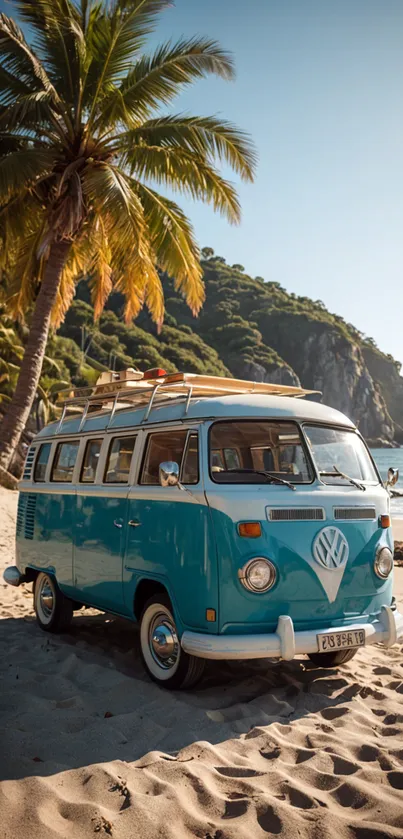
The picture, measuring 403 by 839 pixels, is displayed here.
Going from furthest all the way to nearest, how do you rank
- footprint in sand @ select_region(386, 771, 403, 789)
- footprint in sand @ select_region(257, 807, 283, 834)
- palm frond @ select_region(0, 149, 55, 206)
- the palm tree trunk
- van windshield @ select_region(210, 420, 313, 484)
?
the palm tree trunk, palm frond @ select_region(0, 149, 55, 206), van windshield @ select_region(210, 420, 313, 484), footprint in sand @ select_region(386, 771, 403, 789), footprint in sand @ select_region(257, 807, 283, 834)

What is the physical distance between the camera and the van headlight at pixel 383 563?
548 centimetres

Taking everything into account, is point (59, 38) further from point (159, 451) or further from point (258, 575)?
point (258, 575)

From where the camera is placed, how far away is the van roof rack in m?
6.10

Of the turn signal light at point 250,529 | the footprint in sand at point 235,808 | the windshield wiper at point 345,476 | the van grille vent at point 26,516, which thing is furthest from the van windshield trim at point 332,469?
the van grille vent at point 26,516

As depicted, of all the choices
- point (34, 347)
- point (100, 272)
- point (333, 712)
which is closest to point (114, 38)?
point (100, 272)

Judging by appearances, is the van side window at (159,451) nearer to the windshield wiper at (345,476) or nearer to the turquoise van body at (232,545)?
the turquoise van body at (232,545)

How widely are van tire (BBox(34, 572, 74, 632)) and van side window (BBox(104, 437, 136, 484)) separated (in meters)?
1.67

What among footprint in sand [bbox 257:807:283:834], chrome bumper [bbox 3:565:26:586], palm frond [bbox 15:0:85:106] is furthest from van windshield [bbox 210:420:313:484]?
palm frond [bbox 15:0:85:106]

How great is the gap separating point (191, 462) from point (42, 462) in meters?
3.27

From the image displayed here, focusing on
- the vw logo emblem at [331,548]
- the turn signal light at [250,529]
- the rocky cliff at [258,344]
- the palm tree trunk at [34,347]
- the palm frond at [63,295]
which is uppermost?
the rocky cliff at [258,344]

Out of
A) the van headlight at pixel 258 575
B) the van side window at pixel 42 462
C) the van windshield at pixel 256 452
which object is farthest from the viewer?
the van side window at pixel 42 462

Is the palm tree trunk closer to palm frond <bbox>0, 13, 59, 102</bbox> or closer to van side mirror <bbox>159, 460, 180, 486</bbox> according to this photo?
palm frond <bbox>0, 13, 59, 102</bbox>

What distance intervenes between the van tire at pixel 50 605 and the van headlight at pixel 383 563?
3428 millimetres

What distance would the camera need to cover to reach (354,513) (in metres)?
5.42
